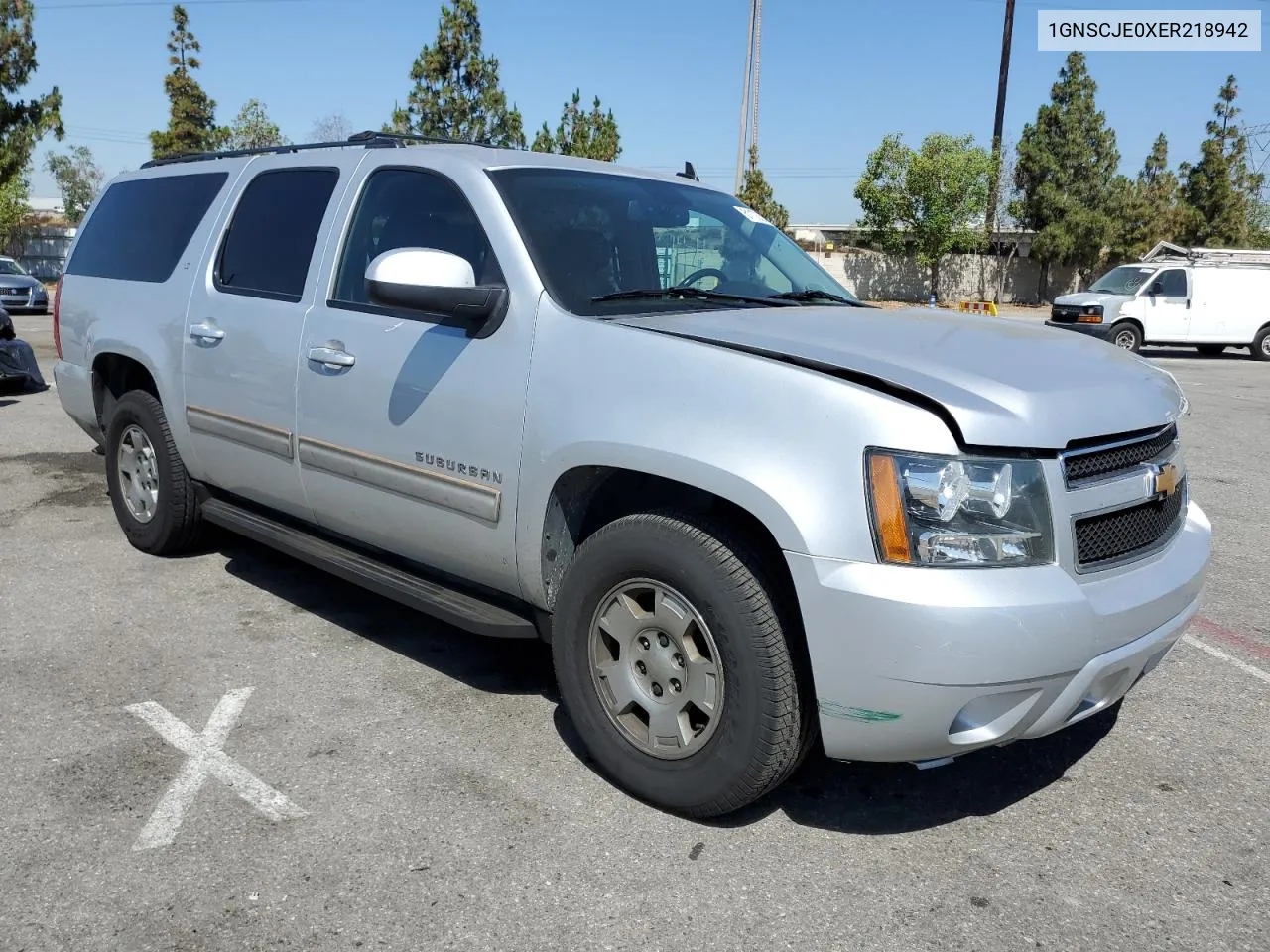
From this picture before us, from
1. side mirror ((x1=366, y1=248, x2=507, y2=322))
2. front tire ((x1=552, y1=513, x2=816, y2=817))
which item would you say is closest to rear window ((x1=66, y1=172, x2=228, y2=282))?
side mirror ((x1=366, y1=248, x2=507, y2=322))

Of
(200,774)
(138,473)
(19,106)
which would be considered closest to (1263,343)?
(138,473)

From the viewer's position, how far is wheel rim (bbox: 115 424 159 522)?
5273 mm

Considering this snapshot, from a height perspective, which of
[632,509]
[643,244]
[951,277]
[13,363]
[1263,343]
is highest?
[643,244]

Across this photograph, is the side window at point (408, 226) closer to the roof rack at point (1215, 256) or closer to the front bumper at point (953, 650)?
the front bumper at point (953, 650)

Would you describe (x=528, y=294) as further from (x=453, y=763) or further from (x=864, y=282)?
(x=864, y=282)

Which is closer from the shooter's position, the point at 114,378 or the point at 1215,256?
the point at 114,378

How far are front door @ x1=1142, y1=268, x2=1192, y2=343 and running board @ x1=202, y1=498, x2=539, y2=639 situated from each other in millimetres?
20772

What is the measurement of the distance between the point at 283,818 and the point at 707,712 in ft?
4.03

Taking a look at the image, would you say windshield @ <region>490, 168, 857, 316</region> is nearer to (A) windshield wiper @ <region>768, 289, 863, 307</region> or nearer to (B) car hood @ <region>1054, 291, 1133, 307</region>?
(A) windshield wiper @ <region>768, 289, 863, 307</region>

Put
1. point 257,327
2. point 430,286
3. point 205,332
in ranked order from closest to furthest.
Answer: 1. point 430,286
2. point 257,327
3. point 205,332

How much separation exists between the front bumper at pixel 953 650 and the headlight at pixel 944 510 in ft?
0.15

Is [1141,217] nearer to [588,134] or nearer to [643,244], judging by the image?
[588,134]

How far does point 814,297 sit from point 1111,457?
1.50 m

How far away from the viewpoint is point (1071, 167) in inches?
1715
